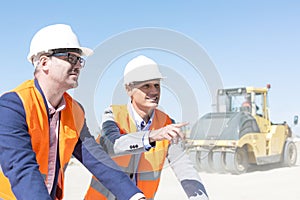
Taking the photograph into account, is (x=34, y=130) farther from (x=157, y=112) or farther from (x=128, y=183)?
(x=157, y=112)

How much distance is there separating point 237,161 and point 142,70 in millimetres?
8651

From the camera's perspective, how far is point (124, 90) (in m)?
2.29

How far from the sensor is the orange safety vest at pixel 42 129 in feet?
4.73

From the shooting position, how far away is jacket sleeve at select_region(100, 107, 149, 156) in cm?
200

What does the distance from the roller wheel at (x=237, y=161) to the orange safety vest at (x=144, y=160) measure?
26.1 feet

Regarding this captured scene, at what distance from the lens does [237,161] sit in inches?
408

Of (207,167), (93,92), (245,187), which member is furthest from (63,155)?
(207,167)

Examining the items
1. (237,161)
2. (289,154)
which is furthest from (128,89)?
(289,154)

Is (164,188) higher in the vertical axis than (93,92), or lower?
lower

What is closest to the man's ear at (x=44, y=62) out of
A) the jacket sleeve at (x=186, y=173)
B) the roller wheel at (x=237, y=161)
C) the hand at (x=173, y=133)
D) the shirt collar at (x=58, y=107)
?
the shirt collar at (x=58, y=107)

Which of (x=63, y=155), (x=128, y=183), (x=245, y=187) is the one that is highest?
(x=63, y=155)

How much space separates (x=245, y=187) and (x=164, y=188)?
5.03 ft

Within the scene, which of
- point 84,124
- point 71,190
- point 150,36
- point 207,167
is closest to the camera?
point 84,124

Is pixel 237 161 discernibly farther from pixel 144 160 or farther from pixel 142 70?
pixel 142 70
